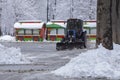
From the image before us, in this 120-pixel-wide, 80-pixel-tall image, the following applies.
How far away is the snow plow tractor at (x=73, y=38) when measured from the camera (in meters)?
33.4

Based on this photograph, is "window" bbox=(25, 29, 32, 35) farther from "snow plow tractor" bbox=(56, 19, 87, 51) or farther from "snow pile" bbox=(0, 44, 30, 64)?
"snow pile" bbox=(0, 44, 30, 64)

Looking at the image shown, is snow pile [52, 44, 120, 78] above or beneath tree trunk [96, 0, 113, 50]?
beneath

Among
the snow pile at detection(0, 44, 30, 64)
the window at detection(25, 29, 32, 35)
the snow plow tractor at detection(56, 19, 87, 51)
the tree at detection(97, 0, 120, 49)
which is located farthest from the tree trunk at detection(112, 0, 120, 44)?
the window at detection(25, 29, 32, 35)

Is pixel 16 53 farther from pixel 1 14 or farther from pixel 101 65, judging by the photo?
pixel 1 14

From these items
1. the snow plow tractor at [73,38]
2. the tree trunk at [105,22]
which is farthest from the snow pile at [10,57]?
the snow plow tractor at [73,38]

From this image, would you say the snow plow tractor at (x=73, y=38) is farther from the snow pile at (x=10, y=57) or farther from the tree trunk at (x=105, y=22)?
the tree trunk at (x=105, y=22)

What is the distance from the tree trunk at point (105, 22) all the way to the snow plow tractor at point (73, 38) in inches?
686

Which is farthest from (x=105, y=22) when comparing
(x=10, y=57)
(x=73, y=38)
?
(x=73, y=38)

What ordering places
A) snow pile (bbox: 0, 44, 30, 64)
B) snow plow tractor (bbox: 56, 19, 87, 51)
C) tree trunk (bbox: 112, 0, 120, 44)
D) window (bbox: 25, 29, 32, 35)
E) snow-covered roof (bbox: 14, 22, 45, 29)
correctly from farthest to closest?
window (bbox: 25, 29, 32, 35) → snow-covered roof (bbox: 14, 22, 45, 29) → snow plow tractor (bbox: 56, 19, 87, 51) → tree trunk (bbox: 112, 0, 120, 44) → snow pile (bbox: 0, 44, 30, 64)

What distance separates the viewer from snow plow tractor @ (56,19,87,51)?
3344cm

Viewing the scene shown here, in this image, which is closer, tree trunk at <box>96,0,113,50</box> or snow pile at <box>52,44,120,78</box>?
snow pile at <box>52,44,120,78</box>

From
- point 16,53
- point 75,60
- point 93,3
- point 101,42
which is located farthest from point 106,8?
point 93,3

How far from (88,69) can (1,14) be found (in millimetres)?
61207

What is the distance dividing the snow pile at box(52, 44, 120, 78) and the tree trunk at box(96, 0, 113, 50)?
3.72 ft
